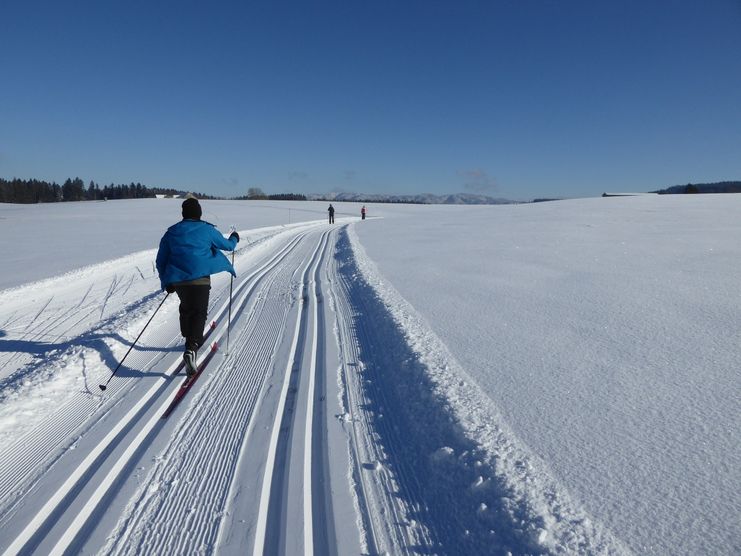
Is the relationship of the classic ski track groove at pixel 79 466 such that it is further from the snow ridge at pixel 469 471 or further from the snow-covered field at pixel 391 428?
the snow ridge at pixel 469 471

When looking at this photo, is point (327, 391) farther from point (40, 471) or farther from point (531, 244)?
point (531, 244)

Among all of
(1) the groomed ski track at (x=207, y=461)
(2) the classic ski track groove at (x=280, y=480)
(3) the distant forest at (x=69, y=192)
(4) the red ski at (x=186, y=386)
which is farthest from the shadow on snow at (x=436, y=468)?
(3) the distant forest at (x=69, y=192)

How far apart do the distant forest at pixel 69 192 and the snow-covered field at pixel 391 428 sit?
3685 inches

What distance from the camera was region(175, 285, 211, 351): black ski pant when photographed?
436cm

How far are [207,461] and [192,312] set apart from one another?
6.37 feet

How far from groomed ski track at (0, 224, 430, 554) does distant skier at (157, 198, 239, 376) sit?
1.61 ft

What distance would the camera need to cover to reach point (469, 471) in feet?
8.79

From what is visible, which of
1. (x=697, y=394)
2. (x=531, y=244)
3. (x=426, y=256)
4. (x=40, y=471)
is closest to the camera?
(x=40, y=471)

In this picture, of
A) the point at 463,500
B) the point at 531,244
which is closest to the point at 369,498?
the point at 463,500

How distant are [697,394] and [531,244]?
1097cm

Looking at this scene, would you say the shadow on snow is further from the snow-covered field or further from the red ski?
the red ski

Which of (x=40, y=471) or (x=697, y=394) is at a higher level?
(x=697, y=394)

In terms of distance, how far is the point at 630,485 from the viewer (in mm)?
2461

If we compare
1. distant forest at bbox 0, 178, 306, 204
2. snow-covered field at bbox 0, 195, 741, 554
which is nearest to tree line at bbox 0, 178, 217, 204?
distant forest at bbox 0, 178, 306, 204
